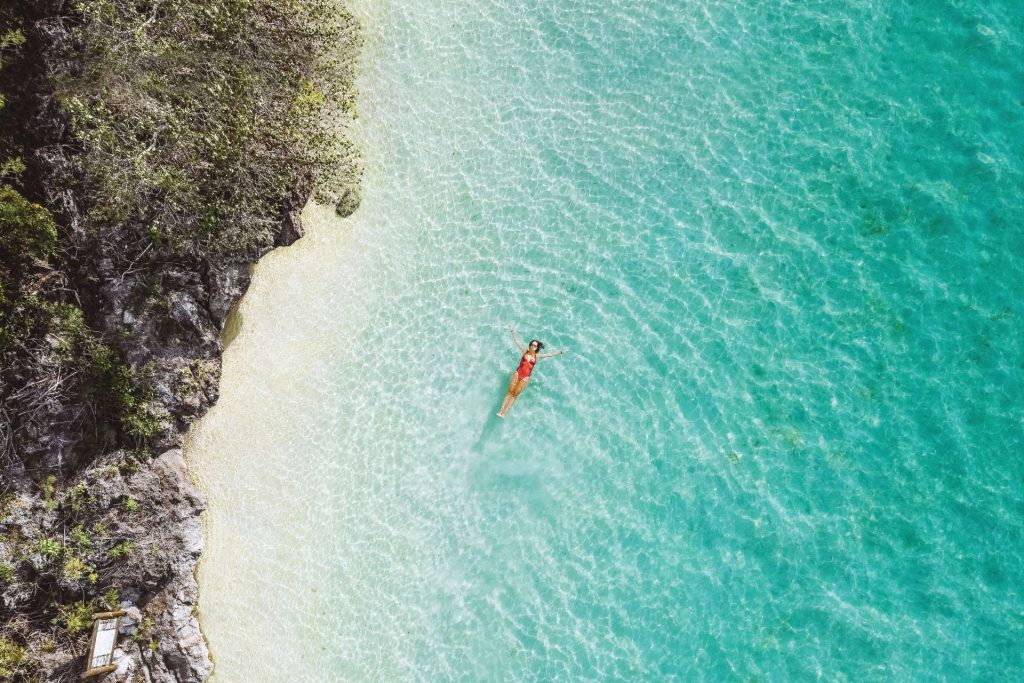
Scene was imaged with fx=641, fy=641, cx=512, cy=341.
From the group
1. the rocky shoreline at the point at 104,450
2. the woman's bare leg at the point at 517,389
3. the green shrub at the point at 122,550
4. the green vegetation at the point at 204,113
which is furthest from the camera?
the woman's bare leg at the point at 517,389

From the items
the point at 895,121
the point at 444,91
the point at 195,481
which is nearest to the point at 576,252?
the point at 444,91

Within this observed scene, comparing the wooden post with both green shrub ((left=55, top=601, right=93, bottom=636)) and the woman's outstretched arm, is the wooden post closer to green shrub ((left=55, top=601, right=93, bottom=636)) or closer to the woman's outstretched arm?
green shrub ((left=55, top=601, right=93, bottom=636))

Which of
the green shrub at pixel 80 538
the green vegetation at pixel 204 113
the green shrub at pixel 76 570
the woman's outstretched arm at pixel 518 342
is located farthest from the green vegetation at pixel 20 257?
the woman's outstretched arm at pixel 518 342

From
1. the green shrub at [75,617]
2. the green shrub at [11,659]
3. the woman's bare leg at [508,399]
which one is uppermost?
the woman's bare leg at [508,399]

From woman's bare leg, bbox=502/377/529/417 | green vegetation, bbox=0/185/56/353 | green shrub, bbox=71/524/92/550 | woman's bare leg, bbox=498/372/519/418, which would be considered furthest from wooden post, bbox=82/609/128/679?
woman's bare leg, bbox=502/377/529/417

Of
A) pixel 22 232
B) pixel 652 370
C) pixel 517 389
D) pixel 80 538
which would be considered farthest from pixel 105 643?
pixel 652 370

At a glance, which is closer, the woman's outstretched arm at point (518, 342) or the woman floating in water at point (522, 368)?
the woman floating in water at point (522, 368)

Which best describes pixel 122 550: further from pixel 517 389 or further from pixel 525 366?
pixel 525 366

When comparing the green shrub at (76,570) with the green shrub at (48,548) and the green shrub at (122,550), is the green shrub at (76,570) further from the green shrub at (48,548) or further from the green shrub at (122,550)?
the green shrub at (122,550)
